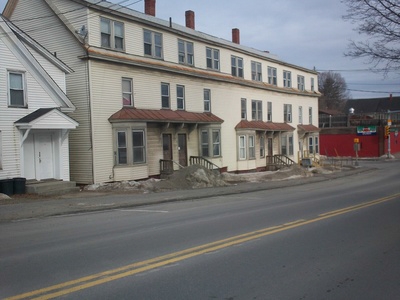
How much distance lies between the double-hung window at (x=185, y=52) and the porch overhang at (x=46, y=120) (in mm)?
9476

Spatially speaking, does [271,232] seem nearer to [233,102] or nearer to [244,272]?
[244,272]

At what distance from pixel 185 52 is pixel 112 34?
6.02 meters

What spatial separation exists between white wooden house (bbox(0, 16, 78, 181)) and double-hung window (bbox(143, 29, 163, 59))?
17.7ft

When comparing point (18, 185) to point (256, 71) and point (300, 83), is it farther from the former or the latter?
point (300, 83)

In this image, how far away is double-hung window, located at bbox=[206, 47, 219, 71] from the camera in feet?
93.9

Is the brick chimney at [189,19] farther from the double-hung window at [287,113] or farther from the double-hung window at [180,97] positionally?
the double-hung window at [287,113]

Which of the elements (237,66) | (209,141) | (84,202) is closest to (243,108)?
(237,66)

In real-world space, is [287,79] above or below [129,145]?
above

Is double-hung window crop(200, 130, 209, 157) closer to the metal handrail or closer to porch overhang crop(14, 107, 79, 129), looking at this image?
the metal handrail

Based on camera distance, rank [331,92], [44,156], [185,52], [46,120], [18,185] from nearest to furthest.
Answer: [18,185]
[46,120]
[44,156]
[185,52]
[331,92]

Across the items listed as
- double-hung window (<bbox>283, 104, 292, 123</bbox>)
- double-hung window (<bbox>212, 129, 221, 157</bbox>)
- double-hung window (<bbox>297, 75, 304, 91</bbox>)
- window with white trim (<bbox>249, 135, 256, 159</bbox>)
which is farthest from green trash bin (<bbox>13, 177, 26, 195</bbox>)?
double-hung window (<bbox>297, 75, 304, 91</bbox>)

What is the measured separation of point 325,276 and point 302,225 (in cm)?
383

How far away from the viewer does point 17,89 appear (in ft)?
58.9

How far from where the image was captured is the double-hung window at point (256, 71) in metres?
33.4
